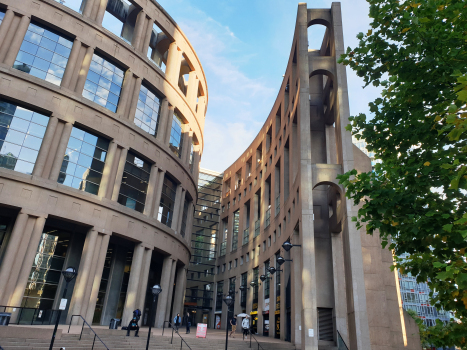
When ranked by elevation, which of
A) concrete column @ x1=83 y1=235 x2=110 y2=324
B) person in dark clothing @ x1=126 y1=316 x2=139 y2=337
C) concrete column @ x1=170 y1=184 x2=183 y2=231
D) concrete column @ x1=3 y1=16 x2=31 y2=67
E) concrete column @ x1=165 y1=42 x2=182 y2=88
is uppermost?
concrete column @ x1=165 y1=42 x2=182 y2=88

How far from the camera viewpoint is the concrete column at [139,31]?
33531 millimetres

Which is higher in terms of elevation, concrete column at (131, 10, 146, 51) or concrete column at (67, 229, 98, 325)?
concrete column at (131, 10, 146, 51)

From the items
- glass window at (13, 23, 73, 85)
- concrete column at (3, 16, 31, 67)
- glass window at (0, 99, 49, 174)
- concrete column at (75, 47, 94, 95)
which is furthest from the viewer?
concrete column at (75, 47, 94, 95)

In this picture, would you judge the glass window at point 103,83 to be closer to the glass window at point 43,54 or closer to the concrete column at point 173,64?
the glass window at point 43,54

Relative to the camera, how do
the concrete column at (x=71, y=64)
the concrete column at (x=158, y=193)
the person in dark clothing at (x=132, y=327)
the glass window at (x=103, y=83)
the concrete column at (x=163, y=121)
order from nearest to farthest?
the person in dark clothing at (x=132, y=327) → the concrete column at (x=71, y=64) → the glass window at (x=103, y=83) → the concrete column at (x=158, y=193) → the concrete column at (x=163, y=121)

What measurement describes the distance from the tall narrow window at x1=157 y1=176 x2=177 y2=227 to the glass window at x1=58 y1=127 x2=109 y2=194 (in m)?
7.90

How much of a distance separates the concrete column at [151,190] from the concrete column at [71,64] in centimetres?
1019

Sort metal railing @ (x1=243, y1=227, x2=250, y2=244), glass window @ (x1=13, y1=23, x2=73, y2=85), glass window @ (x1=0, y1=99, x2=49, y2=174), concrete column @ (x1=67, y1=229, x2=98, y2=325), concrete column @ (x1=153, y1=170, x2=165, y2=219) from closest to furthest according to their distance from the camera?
glass window @ (x1=0, y1=99, x2=49, y2=174) < concrete column @ (x1=67, y1=229, x2=98, y2=325) < glass window @ (x1=13, y1=23, x2=73, y2=85) < concrete column @ (x1=153, y1=170, x2=165, y2=219) < metal railing @ (x1=243, y1=227, x2=250, y2=244)

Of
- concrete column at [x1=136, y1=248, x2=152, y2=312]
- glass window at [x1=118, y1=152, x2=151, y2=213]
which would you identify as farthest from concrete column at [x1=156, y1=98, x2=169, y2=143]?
concrete column at [x1=136, y1=248, x2=152, y2=312]

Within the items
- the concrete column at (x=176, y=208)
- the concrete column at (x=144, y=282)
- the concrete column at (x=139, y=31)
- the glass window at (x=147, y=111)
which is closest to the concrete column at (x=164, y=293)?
the concrete column at (x=144, y=282)

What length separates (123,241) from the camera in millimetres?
31172

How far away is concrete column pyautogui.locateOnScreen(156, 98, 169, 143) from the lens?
113 ft

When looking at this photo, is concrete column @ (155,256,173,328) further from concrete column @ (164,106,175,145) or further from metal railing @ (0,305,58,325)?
Result: concrete column @ (164,106,175,145)

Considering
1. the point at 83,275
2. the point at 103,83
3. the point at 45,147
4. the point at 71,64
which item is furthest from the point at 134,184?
the point at 71,64
